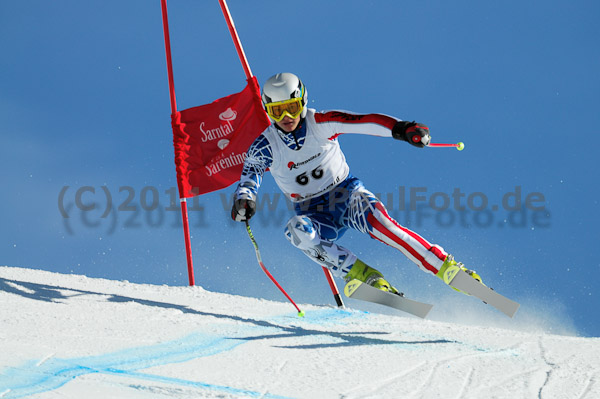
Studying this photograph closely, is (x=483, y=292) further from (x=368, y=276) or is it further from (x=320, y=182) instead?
Result: (x=320, y=182)

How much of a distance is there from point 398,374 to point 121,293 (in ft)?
11.9

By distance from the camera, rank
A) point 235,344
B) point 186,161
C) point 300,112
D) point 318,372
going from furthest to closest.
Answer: point 186,161 < point 300,112 < point 235,344 < point 318,372

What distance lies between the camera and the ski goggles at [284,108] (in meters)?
4.61

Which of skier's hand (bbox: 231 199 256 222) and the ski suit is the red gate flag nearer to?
the ski suit

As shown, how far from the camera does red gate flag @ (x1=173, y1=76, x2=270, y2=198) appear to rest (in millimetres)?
7344

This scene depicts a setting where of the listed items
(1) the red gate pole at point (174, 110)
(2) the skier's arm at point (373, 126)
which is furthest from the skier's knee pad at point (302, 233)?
(1) the red gate pole at point (174, 110)

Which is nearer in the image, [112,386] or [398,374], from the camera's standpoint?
[112,386]

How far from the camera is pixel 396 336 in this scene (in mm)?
4453

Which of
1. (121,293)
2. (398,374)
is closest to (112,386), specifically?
(398,374)

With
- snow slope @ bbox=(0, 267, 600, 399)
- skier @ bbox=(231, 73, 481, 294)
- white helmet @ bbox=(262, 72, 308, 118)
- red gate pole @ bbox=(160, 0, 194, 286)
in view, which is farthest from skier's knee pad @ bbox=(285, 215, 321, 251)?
A: red gate pole @ bbox=(160, 0, 194, 286)

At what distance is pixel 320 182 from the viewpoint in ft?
15.8

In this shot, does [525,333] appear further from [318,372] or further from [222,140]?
[222,140]

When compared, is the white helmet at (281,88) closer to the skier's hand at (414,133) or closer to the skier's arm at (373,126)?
the skier's arm at (373,126)

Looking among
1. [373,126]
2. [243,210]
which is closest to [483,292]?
[373,126]
